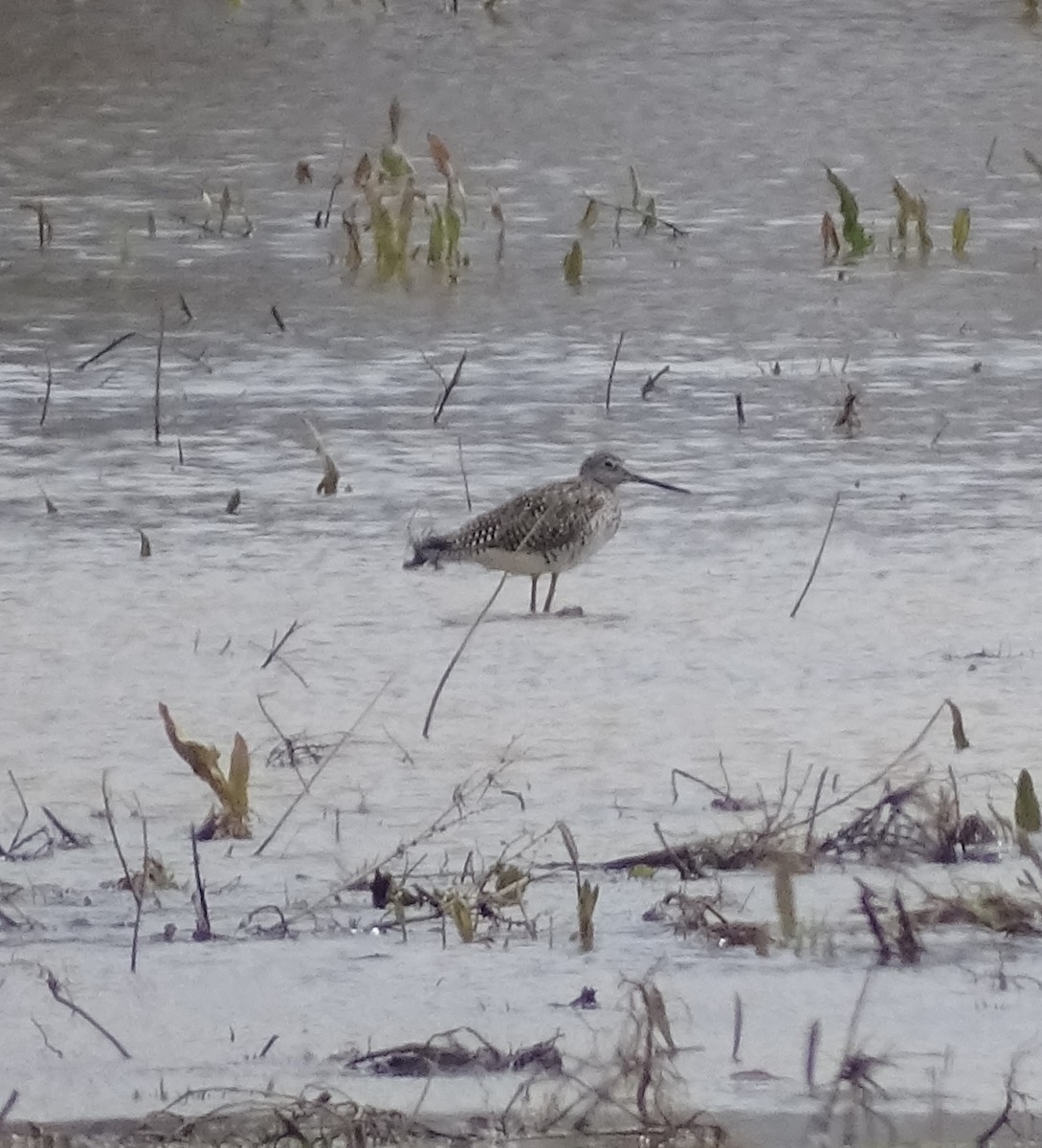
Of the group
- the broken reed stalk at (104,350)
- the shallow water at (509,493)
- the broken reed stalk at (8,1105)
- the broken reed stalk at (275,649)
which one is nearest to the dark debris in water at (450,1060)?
the shallow water at (509,493)

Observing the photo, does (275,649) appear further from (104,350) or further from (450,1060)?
→ (104,350)

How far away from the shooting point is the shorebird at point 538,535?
5.87 m

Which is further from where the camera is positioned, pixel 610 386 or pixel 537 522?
pixel 610 386

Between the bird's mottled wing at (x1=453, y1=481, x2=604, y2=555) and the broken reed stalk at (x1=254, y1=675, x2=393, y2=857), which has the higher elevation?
the bird's mottled wing at (x1=453, y1=481, x2=604, y2=555)

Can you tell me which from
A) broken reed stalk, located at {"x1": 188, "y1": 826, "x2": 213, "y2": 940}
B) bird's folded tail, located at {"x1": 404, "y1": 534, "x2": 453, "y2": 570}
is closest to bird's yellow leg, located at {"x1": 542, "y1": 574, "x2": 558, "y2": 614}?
bird's folded tail, located at {"x1": 404, "y1": 534, "x2": 453, "y2": 570}

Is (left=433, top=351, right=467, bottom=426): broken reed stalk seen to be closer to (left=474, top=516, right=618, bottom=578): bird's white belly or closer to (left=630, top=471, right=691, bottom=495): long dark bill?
(left=630, top=471, right=691, bottom=495): long dark bill

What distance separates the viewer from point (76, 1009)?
3391mm

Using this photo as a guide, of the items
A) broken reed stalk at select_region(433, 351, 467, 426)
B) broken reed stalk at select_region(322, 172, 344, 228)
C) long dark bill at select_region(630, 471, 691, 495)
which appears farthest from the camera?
broken reed stalk at select_region(322, 172, 344, 228)

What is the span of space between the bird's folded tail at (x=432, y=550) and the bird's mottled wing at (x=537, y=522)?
0.09 feet

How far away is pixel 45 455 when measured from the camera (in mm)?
7289

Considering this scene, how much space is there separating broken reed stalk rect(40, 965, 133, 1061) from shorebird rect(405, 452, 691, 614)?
92.6 inches

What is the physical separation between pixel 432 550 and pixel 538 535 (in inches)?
12.2

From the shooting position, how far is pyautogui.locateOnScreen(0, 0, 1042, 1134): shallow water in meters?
3.68

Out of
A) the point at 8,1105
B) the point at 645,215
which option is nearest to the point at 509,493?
the point at 645,215
